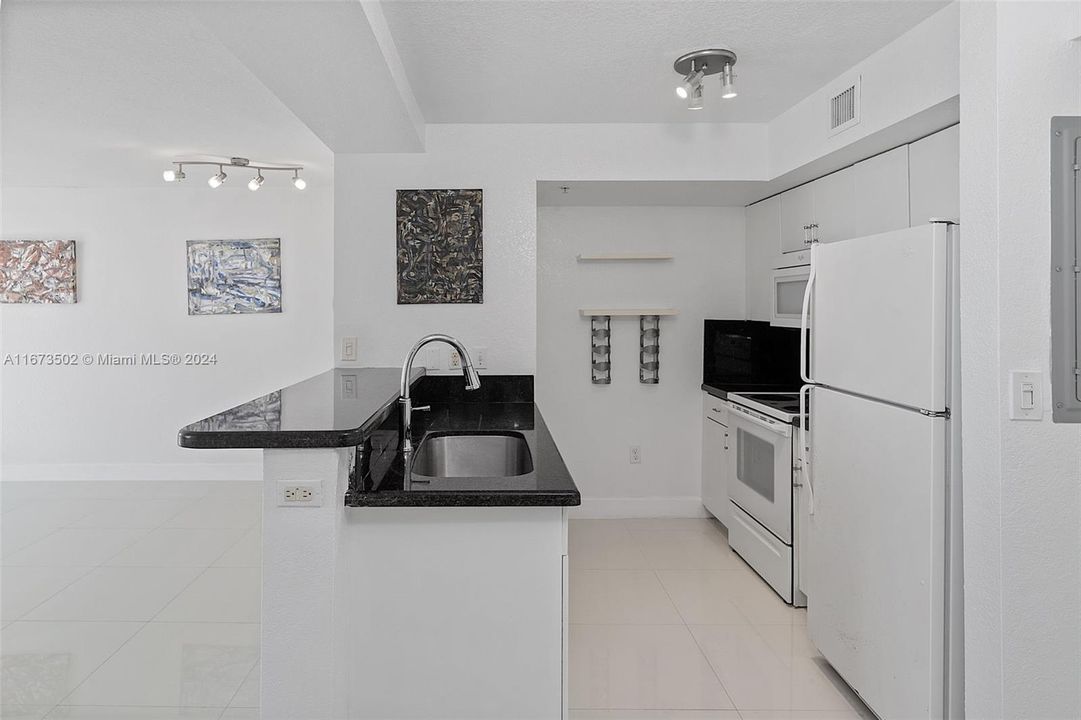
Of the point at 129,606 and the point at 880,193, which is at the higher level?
the point at 880,193

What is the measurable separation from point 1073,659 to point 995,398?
71cm

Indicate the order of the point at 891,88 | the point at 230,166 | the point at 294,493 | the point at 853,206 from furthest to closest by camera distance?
the point at 230,166 → the point at 853,206 → the point at 891,88 → the point at 294,493

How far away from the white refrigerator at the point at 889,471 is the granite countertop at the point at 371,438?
107 centimetres

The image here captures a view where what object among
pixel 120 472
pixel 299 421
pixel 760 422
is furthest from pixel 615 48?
pixel 120 472

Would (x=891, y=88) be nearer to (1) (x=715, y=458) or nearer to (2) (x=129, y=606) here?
(1) (x=715, y=458)

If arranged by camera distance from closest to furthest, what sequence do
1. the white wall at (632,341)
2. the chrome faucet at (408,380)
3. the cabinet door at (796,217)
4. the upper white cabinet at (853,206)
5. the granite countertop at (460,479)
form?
1. the granite countertop at (460,479)
2. the chrome faucet at (408,380)
3. the upper white cabinet at (853,206)
4. the cabinet door at (796,217)
5. the white wall at (632,341)

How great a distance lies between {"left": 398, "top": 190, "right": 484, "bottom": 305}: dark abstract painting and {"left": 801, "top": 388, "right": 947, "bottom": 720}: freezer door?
5.84 feet

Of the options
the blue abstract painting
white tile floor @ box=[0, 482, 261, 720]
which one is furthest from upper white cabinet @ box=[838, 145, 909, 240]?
the blue abstract painting

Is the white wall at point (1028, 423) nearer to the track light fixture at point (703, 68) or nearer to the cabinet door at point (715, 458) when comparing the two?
the track light fixture at point (703, 68)

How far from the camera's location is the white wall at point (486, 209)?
3439mm

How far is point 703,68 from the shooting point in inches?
105

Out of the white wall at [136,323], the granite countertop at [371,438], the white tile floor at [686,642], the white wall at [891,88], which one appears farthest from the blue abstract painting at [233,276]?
the white wall at [891,88]

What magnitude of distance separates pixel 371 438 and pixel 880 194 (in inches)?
91.5

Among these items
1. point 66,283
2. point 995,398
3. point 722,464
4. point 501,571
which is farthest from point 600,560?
point 66,283
